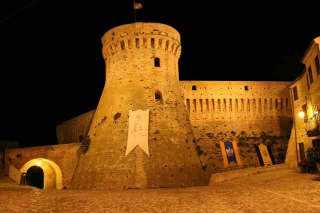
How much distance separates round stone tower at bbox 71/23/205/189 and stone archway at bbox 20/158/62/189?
107 inches

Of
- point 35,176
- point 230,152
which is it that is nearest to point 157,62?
point 230,152

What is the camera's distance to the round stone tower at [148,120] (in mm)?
16578

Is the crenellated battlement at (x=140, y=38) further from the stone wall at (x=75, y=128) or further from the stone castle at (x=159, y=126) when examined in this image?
the stone wall at (x=75, y=128)

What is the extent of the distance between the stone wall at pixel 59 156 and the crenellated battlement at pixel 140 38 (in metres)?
7.45

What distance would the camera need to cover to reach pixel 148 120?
713 inches

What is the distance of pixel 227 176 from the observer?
1563cm

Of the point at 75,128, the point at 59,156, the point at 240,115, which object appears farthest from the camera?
the point at 75,128

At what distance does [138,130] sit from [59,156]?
22.6 feet

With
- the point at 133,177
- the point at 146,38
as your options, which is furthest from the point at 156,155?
the point at 146,38

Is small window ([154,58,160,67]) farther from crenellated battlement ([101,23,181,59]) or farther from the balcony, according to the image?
the balcony

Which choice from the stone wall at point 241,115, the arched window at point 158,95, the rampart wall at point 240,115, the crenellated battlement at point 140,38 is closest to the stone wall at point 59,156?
the rampart wall at point 240,115

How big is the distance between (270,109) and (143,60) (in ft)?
40.3

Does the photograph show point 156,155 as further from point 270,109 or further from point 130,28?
point 270,109

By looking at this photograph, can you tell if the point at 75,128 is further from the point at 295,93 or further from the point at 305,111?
the point at 305,111
